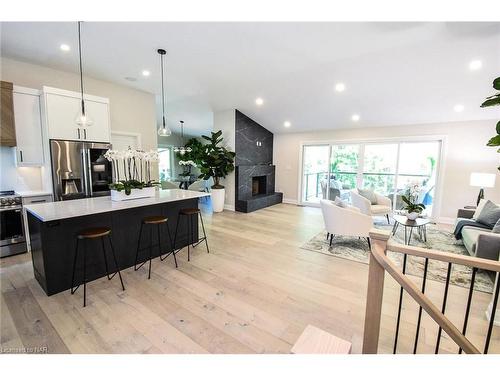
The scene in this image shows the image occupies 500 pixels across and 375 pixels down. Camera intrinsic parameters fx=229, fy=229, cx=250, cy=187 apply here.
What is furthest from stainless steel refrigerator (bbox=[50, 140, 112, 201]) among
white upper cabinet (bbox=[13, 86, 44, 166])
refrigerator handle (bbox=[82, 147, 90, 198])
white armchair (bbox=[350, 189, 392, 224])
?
white armchair (bbox=[350, 189, 392, 224])

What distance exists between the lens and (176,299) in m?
2.40

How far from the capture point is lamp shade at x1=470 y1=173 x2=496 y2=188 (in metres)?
4.43

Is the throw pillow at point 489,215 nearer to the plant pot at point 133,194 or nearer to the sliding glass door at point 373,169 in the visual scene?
the sliding glass door at point 373,169

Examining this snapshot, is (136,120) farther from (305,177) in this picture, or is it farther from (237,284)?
(305,177)

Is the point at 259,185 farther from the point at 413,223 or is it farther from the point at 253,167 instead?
the point at 413,223

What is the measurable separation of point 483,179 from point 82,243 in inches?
268

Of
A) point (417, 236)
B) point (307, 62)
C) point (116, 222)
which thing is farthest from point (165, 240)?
point (417, 236)

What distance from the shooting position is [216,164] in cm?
622

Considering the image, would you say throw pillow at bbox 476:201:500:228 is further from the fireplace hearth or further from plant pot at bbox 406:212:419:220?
the fireplace hearth

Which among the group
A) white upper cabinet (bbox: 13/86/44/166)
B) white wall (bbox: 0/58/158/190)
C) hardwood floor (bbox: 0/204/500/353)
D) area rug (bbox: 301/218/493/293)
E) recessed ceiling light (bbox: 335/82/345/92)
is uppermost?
recessed ceiling light (bbox: 335/82/345/92)

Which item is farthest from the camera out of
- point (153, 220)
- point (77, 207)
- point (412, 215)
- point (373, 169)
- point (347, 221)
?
point (373, 169)

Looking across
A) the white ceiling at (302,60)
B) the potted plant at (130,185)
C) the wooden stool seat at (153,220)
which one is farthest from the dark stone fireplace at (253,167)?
the wooden stool seat at (153,220)

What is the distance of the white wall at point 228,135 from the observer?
6.36m

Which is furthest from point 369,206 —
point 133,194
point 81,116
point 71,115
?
point 71,115
